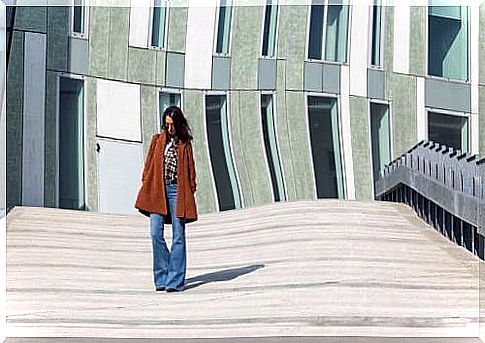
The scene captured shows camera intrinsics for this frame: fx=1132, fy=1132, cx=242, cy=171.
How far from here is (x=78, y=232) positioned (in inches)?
306

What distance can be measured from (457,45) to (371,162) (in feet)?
3.64

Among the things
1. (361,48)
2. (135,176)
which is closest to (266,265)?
(135,176)

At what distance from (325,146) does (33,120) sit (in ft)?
6.80

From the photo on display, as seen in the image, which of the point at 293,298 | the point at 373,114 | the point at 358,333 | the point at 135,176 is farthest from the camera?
the point at 373,114

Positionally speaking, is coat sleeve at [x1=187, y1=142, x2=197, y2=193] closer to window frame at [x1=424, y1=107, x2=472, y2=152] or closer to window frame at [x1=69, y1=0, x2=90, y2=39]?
window frame at [x1=69, y1=0, x2=90, y2=39]

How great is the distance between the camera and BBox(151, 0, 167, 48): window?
7848 millimetres

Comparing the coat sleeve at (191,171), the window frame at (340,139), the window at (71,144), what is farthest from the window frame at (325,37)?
the window at (71,144)

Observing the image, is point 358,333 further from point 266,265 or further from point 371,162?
point 371,162

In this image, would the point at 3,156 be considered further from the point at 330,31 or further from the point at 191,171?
the point at 330,31

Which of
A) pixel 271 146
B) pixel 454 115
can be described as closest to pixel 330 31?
pixel 271 146

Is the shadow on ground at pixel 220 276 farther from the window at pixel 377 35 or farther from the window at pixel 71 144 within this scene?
the window at pixel 377 35

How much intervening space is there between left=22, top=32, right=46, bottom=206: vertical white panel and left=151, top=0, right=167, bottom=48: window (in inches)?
29.9

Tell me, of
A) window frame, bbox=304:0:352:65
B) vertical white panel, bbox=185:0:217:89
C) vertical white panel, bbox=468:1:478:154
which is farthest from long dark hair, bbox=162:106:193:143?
vertical white panel, bbox=468:1:478:154

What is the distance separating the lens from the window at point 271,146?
26.0 feet
